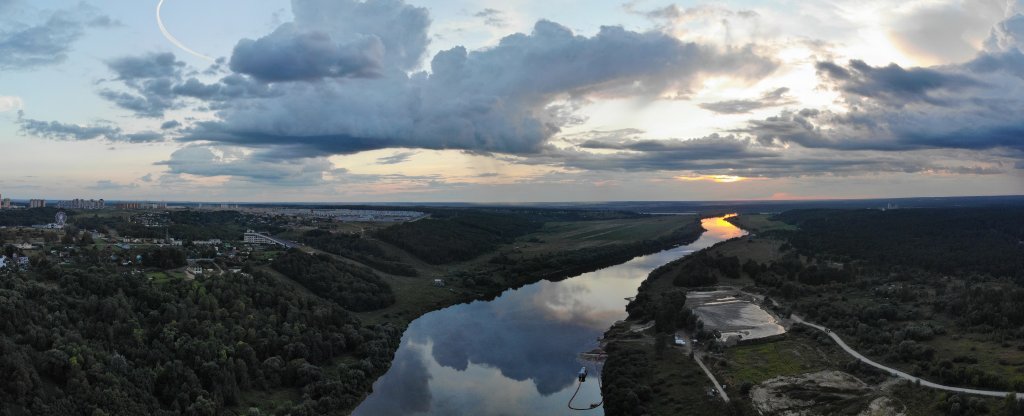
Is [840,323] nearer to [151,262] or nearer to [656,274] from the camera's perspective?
[656,274]

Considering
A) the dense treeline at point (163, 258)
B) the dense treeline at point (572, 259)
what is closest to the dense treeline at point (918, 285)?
the dense treeline at point (572, 259)

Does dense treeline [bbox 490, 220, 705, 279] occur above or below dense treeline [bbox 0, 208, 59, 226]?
below

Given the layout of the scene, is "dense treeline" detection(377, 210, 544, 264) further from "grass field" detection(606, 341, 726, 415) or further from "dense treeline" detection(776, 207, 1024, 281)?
"grass field" detection(606, 341, 726, 415)

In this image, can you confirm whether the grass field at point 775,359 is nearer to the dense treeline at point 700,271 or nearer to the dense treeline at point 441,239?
the dense treeline at point 700,271

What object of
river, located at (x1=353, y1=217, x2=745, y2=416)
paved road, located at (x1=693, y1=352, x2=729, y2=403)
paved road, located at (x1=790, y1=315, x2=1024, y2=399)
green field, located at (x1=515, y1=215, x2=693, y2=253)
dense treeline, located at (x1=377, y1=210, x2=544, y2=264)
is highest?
dense treeline, located at (x1=377, y1=210, x2=544, y2=264)

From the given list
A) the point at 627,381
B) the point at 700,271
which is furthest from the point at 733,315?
the point at 627,381

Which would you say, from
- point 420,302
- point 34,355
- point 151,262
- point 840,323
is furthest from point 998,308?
point 151,262

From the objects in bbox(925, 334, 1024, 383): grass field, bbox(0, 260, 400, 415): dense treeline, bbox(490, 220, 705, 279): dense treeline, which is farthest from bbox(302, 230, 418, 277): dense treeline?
bbox(925, 334, 1024, 383): grass field
